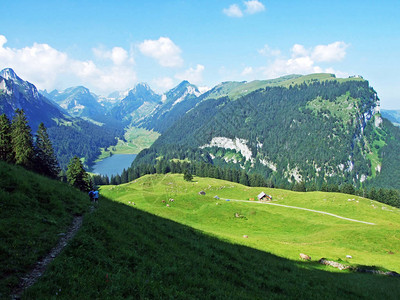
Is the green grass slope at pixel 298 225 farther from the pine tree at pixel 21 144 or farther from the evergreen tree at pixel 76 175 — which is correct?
the pine tree at pixel 21 144

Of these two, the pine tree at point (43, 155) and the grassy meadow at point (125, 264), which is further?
the pine tree at point (43, 155)

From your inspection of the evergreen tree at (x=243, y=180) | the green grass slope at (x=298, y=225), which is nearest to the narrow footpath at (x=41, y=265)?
the green grass slope at (x=298, y=225)

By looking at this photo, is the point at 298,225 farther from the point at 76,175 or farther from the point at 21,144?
the point at 21,144

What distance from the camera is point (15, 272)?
362 inches

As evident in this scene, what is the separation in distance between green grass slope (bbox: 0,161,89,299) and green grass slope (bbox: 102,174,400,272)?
767 inches

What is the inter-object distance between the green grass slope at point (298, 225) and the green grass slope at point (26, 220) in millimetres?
19474

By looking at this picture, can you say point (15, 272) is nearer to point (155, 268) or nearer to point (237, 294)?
point (155, 268)

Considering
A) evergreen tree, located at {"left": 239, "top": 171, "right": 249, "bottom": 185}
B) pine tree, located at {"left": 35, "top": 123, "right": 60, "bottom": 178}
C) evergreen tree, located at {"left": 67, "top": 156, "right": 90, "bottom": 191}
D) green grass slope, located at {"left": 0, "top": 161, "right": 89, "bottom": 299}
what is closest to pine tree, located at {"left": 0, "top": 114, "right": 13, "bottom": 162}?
pine tree, located at {"left": 35, "top": 123, "right": 60, "bottom": 178}

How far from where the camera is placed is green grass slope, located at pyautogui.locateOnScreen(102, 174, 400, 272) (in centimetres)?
3509

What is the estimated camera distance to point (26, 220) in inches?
527

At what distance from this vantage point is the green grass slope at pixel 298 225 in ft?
115

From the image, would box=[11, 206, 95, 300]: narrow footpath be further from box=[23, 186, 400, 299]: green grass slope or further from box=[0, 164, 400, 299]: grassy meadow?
box=[23, 186, 400, 299]: green grass slope

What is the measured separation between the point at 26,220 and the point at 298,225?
56367 mm

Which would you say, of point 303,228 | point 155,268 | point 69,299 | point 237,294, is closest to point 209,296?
point 237,294
